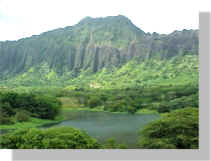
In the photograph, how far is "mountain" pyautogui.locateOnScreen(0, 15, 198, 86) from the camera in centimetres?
936

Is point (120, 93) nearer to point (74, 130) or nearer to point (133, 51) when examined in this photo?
point (133, 51)

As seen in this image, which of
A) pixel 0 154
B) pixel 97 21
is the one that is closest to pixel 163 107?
pixel 97 21

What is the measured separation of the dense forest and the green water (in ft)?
0.09

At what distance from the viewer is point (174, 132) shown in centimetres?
757

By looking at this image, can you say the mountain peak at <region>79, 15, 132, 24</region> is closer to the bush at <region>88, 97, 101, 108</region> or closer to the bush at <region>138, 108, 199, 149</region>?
the bush at <region>88, 97, 101, 108</region>

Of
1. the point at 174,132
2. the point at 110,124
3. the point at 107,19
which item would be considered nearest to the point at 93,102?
the point at 110,124

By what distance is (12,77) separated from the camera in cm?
962

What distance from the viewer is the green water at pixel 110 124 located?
782cm

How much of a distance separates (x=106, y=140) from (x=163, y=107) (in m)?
2.12

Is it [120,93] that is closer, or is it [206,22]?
[206,22]

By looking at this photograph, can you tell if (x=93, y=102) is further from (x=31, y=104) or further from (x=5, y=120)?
(x=5, y=120)

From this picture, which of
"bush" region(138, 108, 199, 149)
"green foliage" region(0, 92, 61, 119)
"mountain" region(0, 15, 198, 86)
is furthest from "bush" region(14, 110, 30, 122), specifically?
"bush" region(138, 108, 199, 149)

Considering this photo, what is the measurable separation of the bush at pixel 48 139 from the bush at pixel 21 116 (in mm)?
1122

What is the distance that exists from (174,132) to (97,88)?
11.5 ft
